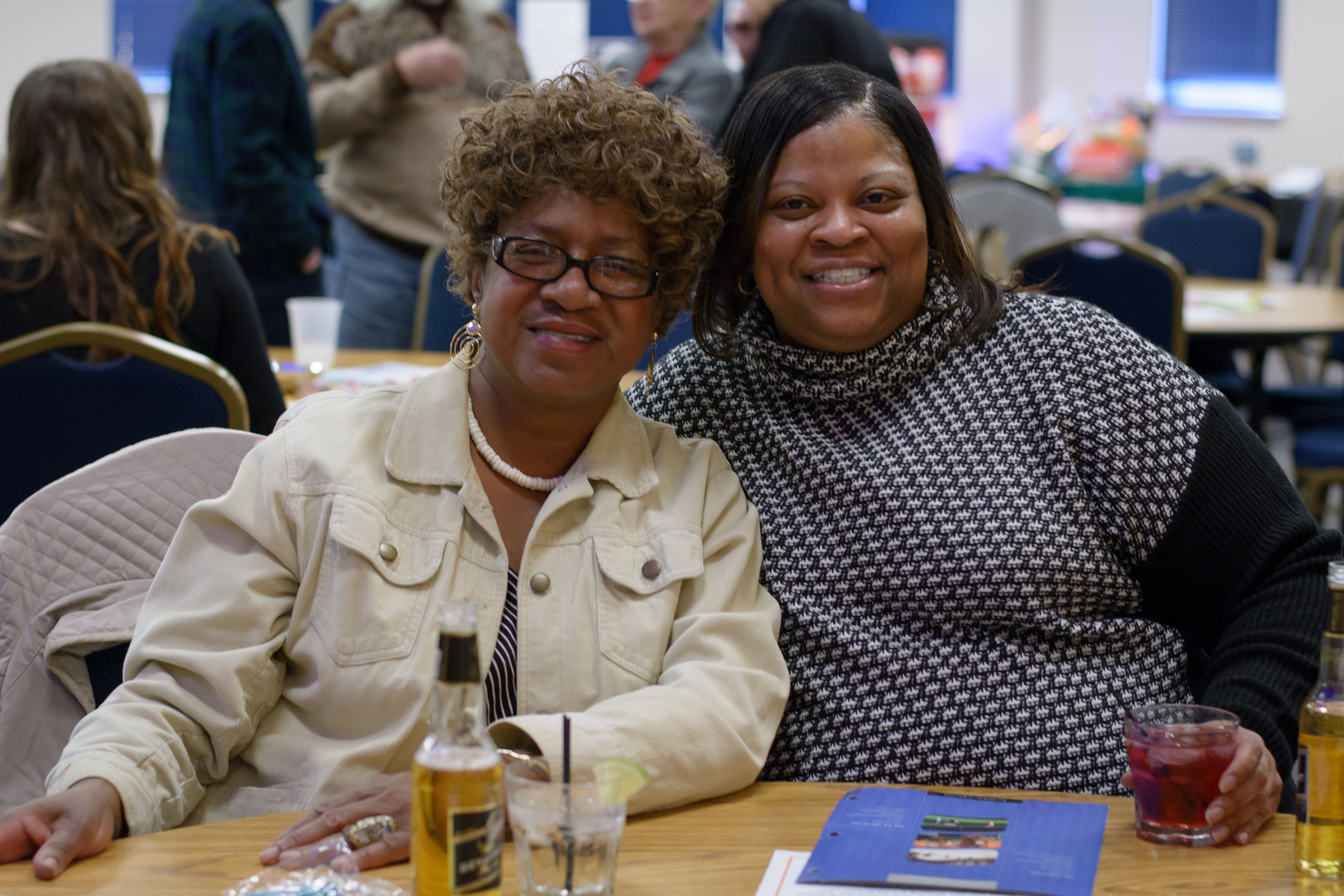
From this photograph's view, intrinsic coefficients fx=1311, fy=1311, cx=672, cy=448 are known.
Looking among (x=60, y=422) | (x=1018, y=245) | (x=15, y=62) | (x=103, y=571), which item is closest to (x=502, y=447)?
(x=103, y=571)

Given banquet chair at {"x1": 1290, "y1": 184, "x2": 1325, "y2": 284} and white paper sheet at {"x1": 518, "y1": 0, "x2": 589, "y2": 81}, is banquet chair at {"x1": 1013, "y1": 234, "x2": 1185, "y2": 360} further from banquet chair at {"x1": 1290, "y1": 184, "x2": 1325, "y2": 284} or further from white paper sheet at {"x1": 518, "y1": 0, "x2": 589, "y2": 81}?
white paper sheet at {"x1": 518, "y1": 0, "x2": 589, "y2": 81}

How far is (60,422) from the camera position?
6.42ft

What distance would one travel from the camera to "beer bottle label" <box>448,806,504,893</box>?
2.86 ft

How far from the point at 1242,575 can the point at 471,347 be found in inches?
35.6

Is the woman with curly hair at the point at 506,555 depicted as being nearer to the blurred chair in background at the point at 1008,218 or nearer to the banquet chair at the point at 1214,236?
the blurred chair in background at the point at 1008,218

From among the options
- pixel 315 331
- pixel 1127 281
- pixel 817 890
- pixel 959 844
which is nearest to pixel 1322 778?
pixel 959 844

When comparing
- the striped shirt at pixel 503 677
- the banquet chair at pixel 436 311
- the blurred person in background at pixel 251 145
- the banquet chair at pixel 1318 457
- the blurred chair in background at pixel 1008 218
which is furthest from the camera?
the blurred chair in background at pixel 1008 218

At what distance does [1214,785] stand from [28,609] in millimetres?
1182

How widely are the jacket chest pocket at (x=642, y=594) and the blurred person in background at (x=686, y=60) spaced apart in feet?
9.01

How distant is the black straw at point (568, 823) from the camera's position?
93 cm

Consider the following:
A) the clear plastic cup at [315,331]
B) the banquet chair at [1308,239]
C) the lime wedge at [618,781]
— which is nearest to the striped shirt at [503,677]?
the lime wedge at [618,781]

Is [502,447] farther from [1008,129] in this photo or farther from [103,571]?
[1008,129]

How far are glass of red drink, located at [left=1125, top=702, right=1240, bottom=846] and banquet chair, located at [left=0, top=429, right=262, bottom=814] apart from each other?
1.00 meters

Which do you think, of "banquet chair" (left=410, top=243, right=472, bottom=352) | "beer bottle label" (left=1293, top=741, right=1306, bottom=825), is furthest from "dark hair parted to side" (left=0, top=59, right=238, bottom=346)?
"beer bottle label" (left=1293, top=741, right=1306, bottom=825)
